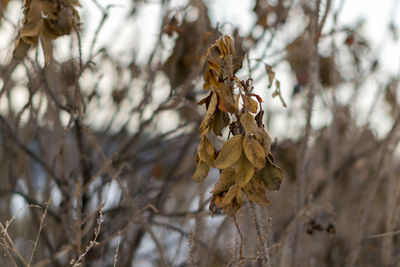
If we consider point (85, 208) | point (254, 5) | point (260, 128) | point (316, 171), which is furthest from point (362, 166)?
point (260, 128)

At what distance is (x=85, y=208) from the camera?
1.44m

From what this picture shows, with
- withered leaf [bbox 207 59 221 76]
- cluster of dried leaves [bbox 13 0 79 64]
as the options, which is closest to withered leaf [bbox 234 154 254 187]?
withered leaf [bbox 207 59 221 76]

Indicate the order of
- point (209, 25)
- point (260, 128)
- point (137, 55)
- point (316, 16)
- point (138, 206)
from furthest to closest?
point (137, 55) < point (209, 25) < point (138, 206) < point (316, 16) < point (260, 128)

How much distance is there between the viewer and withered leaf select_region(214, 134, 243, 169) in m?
0.82

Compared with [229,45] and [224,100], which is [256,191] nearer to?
[224,100]

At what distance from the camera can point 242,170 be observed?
0.83m

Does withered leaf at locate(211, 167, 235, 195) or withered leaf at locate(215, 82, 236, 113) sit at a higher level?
withered leaf at locate(215, 82, 236, 113)

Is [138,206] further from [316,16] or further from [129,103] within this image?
[129,103]

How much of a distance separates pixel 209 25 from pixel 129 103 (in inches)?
31.8

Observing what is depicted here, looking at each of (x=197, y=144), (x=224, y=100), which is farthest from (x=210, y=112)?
(x=197, y=144)

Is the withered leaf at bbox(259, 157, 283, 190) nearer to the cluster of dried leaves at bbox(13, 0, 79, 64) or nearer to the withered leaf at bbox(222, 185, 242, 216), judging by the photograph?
the withered leaf at bbox(222, 185, 242, 216)

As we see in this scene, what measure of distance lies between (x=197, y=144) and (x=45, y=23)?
1.13 meters

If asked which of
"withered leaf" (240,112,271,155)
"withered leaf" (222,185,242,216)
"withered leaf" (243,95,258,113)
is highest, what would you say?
"withered leaf" (243,95,258,113)

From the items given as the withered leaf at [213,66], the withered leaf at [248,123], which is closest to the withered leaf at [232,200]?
the withered leaf at [248,123]
